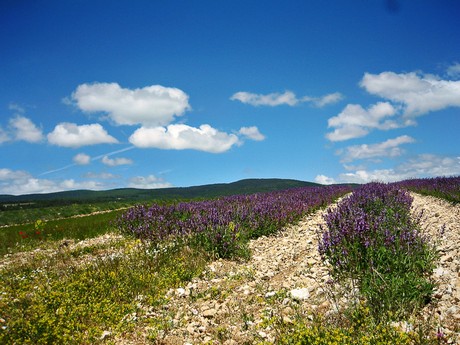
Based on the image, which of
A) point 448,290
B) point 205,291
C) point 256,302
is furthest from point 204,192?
point 448,290

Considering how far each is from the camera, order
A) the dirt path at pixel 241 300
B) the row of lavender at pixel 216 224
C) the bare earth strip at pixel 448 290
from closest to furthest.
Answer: the bare earth strip at pixel 448 290 → the dirt path at pixel 241 300 → the row of lavender at pixel 216 224

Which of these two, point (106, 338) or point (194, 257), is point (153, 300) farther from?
point (194, 257)

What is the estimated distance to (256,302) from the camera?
5160mm

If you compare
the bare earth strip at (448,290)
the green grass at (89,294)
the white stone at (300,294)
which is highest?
the bare earth strip at (448,290)

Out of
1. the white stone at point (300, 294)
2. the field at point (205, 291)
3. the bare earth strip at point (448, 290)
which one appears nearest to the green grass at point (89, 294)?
the field at point (205, 291)

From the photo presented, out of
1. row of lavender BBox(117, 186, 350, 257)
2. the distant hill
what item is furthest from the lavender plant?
the distant hill

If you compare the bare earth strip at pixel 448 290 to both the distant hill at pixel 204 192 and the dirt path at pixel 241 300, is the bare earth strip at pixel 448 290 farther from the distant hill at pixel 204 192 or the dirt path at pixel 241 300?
the distant hill at pixel 204 192

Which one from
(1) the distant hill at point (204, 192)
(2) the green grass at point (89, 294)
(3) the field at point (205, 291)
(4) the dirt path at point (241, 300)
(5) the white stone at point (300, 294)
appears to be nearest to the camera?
(3) the field at point (205, 291)

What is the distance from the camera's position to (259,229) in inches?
446

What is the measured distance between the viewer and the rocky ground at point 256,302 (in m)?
4.14

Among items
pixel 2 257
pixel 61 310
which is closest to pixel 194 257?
pixel 61 310

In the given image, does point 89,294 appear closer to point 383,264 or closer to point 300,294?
point 300,294

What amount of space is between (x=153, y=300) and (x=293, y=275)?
2.71m

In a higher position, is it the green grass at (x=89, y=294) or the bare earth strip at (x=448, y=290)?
the bare earth strip at (x=448, y=290)
